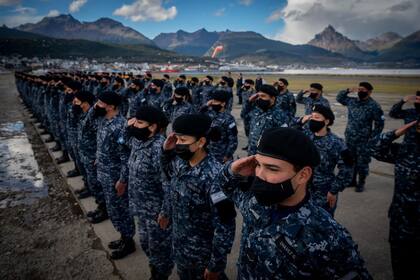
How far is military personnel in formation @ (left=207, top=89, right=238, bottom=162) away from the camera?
5.56 metres

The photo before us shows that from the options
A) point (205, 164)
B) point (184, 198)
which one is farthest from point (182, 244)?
point (205, 164)

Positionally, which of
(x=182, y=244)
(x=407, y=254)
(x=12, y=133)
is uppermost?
(x=182, y=244)

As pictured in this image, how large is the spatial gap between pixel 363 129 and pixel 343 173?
2.92 m

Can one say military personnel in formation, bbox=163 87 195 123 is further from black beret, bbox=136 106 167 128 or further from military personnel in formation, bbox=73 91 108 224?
black beret, bbox=136 106 167 128

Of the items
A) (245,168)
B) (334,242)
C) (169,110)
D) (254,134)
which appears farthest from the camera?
(169,110)

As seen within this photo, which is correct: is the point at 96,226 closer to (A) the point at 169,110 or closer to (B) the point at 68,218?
(B) the point at 68,218

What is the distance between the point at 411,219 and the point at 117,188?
3.71 meters

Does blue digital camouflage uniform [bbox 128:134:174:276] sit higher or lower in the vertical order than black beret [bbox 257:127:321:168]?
lower

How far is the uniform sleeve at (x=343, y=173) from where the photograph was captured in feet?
11.7

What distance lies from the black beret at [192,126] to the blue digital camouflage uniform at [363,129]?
4.68 metres

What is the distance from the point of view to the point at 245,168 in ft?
6.71

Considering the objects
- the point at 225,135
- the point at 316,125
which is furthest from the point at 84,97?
the point at 316,125

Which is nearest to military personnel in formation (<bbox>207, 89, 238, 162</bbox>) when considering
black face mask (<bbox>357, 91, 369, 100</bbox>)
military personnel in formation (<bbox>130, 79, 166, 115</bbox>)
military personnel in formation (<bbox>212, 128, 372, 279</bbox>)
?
black face mask (<bbox>357, 91, 369, 100</bbox>)

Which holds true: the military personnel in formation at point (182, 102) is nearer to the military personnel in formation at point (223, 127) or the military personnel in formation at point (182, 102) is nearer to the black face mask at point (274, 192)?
the military personnel in formation at point (223, 127)
